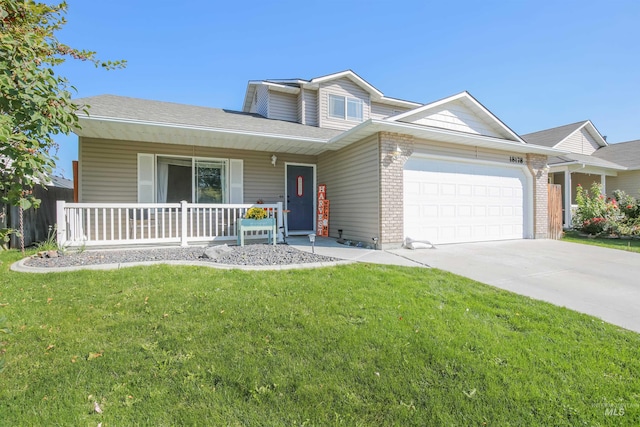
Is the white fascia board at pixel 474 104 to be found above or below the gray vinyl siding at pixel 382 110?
below

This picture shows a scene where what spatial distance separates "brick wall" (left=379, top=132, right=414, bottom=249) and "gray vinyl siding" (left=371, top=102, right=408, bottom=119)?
5610 mm

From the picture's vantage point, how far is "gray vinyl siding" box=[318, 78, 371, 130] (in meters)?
10.8

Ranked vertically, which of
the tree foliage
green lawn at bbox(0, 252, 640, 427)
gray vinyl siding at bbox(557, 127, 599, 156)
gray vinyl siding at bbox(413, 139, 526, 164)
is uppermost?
gray vinyl siding at bbox(557, 127, 599, 156)

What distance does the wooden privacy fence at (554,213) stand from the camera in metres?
A: 9.67

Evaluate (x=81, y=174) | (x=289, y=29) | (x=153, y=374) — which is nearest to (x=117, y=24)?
(x=81, y=174)

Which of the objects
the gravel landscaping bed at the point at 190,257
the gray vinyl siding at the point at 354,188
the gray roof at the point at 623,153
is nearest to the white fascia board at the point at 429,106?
the gray vinyl siding at the point at 354,188

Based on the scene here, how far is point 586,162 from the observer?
42.1 feet

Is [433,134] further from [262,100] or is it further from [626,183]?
[626,183]

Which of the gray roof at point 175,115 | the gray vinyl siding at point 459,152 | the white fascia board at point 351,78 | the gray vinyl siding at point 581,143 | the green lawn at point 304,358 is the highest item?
the white fascia board at point 351,78

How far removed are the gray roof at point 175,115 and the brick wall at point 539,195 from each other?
655cm

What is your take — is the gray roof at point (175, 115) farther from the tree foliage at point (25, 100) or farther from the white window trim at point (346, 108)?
the tree foliage at point (25, 100)

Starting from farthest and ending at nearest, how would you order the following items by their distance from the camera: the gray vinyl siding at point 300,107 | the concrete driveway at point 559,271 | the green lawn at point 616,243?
A: the gray vinyl siding at point 300,107, the green lawn at point 616,243, the concrete driveway at point 559,271

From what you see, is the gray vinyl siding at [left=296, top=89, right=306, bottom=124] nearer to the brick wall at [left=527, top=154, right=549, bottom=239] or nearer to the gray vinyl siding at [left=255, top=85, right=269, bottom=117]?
the gray vinyl siding at [left=255, top=85, right=269, bottom=117]

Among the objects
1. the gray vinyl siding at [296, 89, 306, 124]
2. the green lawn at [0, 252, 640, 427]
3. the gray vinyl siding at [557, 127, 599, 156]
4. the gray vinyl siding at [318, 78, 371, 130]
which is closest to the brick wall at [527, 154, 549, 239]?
the gray vinyl siding at [318, 78, 371, 130]
